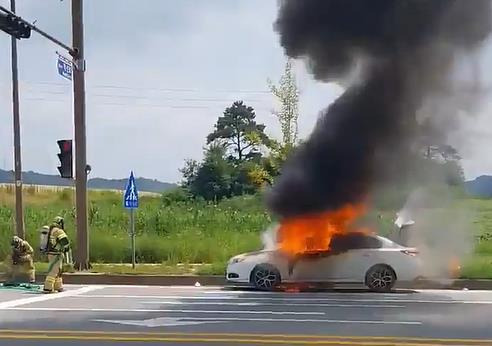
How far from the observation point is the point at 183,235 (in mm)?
26469

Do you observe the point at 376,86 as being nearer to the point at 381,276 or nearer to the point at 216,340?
the point at 381,276

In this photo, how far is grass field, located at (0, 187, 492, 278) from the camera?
20219 millimetres

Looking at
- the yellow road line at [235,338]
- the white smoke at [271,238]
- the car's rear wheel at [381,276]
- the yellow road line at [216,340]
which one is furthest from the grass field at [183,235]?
the yellow road line at [216,340]

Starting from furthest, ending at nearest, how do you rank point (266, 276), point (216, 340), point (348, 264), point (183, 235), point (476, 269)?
point (183, 235) < point (476, 269) < point (266, 276) < point (348, 264) < point (216, 340)

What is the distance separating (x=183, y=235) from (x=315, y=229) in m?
10.2

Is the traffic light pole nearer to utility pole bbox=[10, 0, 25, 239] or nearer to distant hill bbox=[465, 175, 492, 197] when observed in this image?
utility pole bbox=[10, 0, 25, 239]

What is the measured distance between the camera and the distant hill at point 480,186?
19.7m

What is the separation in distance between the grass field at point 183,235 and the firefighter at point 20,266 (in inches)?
98.2

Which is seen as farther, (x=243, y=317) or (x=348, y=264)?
(x=348, y=264)

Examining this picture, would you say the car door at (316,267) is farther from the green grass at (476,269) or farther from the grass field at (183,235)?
the green grass at (476,269)

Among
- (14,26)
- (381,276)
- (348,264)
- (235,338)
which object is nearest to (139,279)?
(348,264)

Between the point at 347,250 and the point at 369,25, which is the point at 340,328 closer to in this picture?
the point at 347,250

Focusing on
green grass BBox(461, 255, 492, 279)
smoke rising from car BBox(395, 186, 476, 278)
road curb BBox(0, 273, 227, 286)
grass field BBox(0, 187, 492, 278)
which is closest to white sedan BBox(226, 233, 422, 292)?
smoke rising from car BBox(395, 186, 476, 278)

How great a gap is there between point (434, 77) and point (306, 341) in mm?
9363
